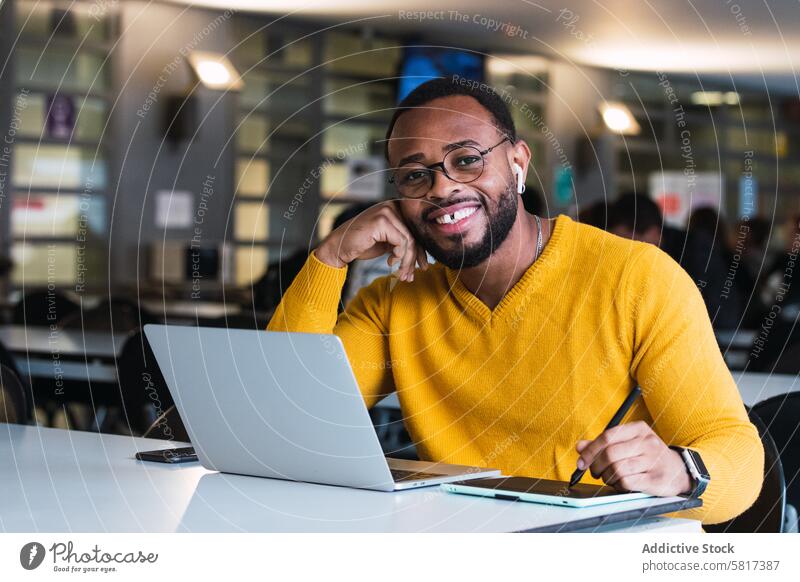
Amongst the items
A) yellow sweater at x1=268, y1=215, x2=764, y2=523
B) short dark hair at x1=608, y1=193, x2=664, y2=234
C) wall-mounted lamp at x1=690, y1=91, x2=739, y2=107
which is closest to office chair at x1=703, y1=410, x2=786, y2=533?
yellow sweater at x1=268, y1=215, x2=764, y2=523

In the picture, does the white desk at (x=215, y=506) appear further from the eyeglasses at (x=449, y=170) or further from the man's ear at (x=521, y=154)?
the man's ear at (x=521, y=154)

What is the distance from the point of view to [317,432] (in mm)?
1550

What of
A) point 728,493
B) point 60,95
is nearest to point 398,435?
point 728,493

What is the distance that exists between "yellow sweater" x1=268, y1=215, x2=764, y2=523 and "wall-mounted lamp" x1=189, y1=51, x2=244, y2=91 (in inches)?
299

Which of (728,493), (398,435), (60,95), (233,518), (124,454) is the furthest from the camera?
(60,95)

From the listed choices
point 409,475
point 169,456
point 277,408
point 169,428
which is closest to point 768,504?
point 409,475

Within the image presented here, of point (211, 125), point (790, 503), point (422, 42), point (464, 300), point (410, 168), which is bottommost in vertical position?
point (790, 503)

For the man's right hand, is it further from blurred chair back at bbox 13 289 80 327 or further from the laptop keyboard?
blurred chair back at bbox 13 289 80 327

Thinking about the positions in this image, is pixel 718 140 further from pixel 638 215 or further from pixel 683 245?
pixel 638 215

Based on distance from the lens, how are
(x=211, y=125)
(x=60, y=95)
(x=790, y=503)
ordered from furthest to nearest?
(x=211, y=125)
(x=60, y=95)
(x=790, y=503)

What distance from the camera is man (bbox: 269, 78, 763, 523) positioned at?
5.91 ft

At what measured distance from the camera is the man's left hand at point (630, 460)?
1454 millimetres

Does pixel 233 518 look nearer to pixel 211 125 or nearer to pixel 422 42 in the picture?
pixel 211 125

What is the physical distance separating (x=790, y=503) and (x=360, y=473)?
1009 millimetres
